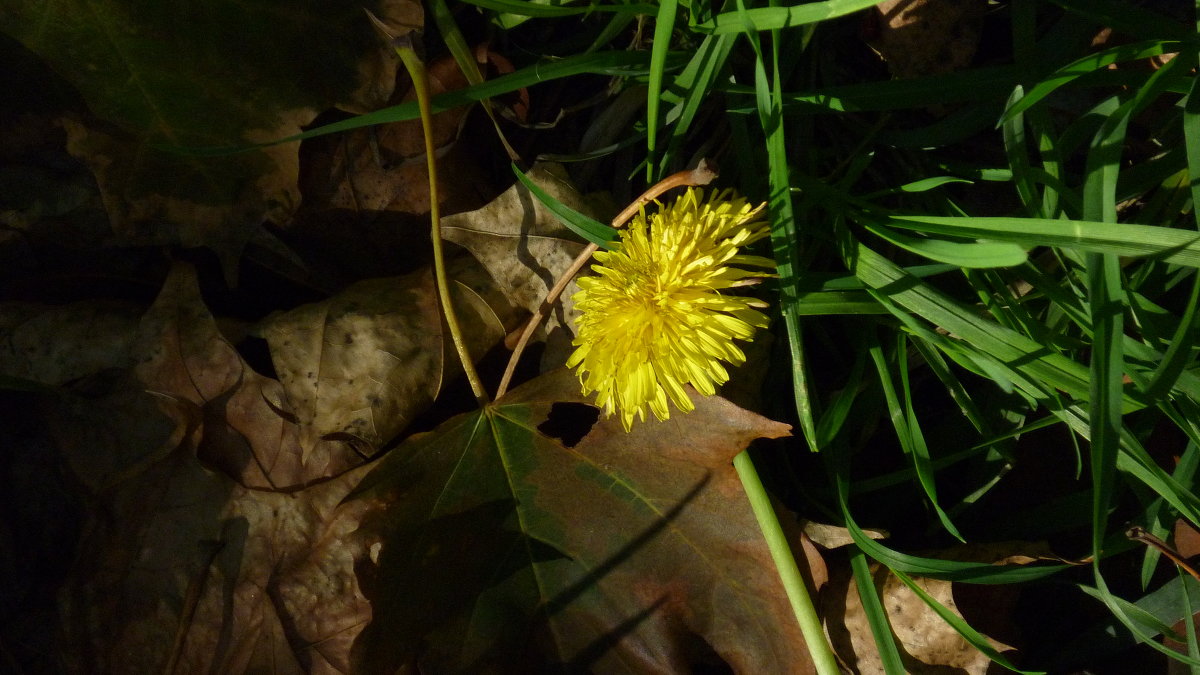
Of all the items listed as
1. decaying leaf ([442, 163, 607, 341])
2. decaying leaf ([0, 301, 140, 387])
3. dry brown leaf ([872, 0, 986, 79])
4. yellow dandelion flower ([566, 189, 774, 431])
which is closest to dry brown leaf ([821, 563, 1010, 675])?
yellow dandelion flower ([566, 189, 774, 431])

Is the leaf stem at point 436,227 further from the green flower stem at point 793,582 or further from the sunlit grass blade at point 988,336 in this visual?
the sunlit grass blade at point 988,336

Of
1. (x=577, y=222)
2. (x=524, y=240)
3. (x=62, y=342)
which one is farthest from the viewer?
(x=62, y=342)

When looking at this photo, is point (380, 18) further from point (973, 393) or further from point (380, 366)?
point (973, 393)

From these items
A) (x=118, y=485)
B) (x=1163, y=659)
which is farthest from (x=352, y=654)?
(x=1163, y=659)

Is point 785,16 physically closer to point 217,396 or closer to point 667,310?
point 667,310

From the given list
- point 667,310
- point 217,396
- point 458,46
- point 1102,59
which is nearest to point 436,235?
point 458,46

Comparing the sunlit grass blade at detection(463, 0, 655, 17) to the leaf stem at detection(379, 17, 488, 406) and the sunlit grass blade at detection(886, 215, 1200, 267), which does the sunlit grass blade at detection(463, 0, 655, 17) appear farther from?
the sunlit grass blade at detection(886, 215, 1200, 267)

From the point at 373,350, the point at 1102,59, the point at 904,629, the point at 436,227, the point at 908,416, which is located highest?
the point at 1102,59
